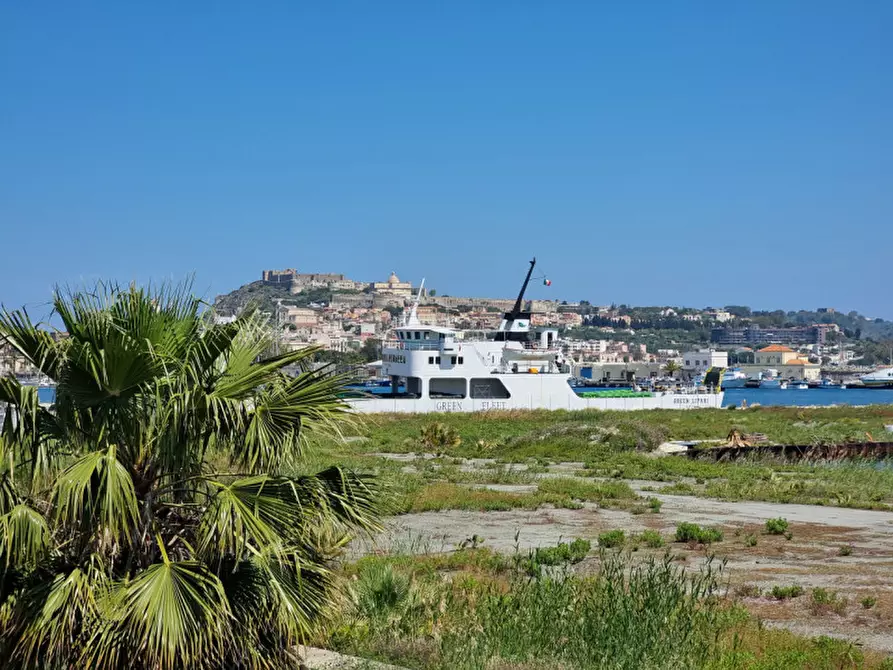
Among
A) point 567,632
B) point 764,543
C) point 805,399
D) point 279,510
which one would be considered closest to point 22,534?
point 279,510

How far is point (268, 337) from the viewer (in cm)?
816

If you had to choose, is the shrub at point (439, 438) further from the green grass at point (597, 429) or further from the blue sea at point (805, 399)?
the blue sea at point (805, 399)

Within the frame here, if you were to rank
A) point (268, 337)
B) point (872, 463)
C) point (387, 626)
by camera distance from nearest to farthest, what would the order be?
point (268, 337)
point (387, 626)
point (872, 463)

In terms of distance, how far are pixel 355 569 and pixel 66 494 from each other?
589 cm

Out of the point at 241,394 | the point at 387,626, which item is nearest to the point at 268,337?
the point at 241,394

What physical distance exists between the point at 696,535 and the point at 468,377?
3937cm

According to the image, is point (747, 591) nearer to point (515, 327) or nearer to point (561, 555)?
point (561, 555)

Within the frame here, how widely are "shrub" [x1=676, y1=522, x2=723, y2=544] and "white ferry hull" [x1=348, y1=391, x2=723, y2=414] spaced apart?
34281 mm

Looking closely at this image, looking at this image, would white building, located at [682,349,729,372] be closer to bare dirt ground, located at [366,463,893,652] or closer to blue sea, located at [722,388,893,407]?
blue sea, located at [722,388,893,407]

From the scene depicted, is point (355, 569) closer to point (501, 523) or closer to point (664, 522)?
point (501, 523)

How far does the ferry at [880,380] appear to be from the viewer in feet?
481

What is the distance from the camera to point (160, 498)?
25.3ft

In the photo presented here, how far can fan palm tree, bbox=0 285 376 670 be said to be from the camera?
672cm

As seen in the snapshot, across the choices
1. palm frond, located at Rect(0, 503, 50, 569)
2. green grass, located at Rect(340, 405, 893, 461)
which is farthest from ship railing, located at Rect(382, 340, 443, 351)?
palm frond, located at Rect(0, 503, 50, 569)
